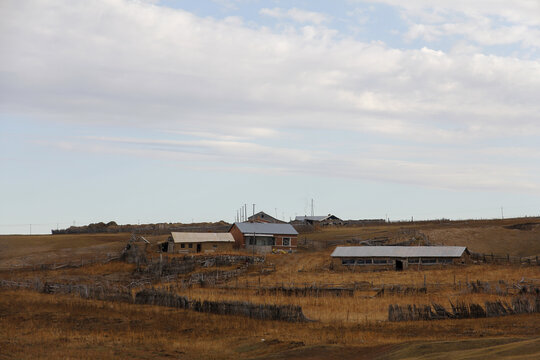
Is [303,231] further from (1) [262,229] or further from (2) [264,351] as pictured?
(2) [264,351]

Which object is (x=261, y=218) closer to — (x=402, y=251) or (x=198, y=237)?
(x=198, y=237)

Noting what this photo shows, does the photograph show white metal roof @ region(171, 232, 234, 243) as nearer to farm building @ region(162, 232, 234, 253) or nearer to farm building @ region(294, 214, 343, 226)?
farm building @ region(162, 232, 234, 253)

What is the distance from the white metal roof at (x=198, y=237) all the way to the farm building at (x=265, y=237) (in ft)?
5.64

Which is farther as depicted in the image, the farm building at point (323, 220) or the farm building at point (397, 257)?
the farm building at point (323, 220)

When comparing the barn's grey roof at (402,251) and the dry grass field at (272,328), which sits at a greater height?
the barn's grey roof at (402,251)

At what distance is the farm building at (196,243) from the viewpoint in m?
80.4

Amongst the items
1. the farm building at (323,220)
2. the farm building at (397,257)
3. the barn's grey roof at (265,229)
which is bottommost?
the farm building at (397,257)

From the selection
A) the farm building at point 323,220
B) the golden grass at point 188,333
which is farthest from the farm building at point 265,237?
the golden grass at point 188,333

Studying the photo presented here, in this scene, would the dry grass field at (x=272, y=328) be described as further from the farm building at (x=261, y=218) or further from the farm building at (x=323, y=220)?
the farm building at (x=323, y=220)

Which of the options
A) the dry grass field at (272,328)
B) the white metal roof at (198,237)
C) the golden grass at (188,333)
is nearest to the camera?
the dry grass field at (272,328)

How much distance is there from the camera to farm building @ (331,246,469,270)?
66438 millimetres

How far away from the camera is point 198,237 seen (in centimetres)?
8238

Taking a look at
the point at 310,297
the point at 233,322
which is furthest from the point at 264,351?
the point at 310,297

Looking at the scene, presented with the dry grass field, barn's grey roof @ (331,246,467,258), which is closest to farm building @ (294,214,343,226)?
barn's grey roof @ (331,246,467,258)
